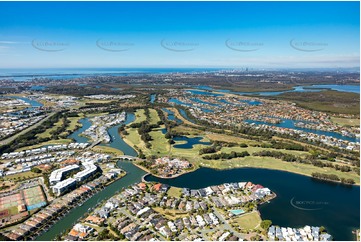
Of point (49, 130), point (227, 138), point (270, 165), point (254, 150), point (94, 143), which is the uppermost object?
point (49, 130)

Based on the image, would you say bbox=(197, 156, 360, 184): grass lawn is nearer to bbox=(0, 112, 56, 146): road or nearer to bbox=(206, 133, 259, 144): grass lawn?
bbox=(206, 133, 259, 144): grass lawn

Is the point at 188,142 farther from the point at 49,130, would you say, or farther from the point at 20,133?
the point at 20,133

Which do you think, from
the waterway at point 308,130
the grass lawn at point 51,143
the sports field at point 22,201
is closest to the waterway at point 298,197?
the sports field at point 22,201

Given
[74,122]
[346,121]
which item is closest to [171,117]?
[74,122]

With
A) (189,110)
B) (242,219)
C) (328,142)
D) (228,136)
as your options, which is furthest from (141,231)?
(189,110)

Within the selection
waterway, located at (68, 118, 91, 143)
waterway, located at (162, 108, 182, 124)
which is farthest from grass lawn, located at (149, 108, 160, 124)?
waterway, located at (68, 118, 91, 143)

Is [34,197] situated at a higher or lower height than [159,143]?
lower

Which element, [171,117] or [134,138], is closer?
[134,138]
